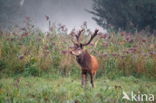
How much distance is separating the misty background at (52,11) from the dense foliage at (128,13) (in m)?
12.3

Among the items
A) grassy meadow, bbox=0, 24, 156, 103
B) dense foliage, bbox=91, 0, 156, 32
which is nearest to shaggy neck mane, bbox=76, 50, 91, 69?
grassy meadow, bbox=0, 24, 156, 103

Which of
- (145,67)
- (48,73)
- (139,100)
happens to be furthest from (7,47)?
(139,100)

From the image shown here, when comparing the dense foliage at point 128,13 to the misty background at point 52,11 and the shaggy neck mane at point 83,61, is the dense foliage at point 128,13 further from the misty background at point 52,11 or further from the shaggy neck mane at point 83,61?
the shaggy neck mane at point 83,61

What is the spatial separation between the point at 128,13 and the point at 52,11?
109 ft

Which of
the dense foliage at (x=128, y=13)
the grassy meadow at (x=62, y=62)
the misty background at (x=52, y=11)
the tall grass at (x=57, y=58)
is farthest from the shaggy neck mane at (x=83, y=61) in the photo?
the misty background at (x=52, y=11)

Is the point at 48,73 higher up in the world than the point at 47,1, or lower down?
lower down

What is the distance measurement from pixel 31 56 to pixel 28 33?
1496 millimetres

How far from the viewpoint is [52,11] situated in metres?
54.1

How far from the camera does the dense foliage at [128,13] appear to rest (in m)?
21.0

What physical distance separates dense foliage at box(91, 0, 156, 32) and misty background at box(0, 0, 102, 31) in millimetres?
12346

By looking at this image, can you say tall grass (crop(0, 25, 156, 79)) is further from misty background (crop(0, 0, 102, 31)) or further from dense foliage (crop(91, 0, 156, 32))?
misty background (crop(0, 0, 102, 31))

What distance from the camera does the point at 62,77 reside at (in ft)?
27.6

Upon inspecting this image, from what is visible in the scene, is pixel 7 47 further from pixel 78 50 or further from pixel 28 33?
pixel 78 50

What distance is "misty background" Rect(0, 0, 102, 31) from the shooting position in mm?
35000
